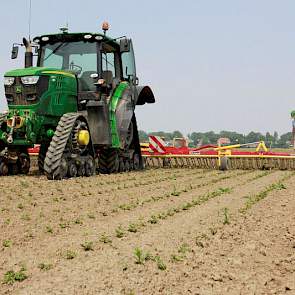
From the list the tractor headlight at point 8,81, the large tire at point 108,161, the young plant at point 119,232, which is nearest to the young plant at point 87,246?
the young plant at point 119,232

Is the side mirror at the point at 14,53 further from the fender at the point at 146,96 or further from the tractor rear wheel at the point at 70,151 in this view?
the fender at the point at 146,96

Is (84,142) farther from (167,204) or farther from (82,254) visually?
(82,254)

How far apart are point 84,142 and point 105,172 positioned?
1.98 metres

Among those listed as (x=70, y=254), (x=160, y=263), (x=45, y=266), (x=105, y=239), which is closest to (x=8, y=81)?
(x=105, y=239)

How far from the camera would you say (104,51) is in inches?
388

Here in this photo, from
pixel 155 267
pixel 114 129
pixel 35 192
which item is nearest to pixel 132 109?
pixel 114 129

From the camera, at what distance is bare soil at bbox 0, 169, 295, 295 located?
284 centimetres

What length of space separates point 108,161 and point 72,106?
5.29 feet

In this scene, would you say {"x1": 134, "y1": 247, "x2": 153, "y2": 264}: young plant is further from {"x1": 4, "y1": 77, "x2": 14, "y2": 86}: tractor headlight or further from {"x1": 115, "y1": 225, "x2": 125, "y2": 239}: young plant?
{"x1": 4, "y1": 77, "x2": 14, "y2": 86}: tractor headlight

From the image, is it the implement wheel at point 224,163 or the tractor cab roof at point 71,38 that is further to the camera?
the implement wheel at point 224,163

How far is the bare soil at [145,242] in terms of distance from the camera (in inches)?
112

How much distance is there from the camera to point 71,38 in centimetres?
978

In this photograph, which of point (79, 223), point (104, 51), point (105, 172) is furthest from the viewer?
point (105, 172)

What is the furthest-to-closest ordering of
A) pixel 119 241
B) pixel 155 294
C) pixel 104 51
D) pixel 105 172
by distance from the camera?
pixel 105 172 → pixel 104 51 → pixel 119 241 → pixel 155 294
